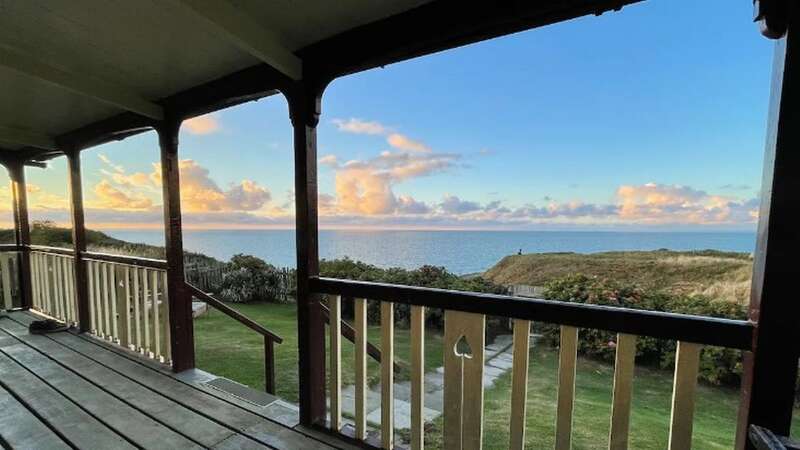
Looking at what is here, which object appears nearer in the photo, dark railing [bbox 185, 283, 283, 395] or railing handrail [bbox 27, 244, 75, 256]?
dark railing [bbox 185, 283, 283, 395]

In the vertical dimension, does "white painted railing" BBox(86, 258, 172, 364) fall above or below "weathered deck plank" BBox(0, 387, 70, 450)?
above

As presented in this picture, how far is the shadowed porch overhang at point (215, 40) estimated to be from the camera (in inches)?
58.8

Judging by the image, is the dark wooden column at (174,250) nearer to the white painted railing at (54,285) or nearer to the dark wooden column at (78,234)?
the dark wooden column at (78,234)

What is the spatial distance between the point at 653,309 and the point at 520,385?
2673 mm

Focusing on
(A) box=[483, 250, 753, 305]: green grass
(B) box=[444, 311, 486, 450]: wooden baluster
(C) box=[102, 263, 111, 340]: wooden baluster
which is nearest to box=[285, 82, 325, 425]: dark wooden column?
(B) box=[444, 311, 486, 450]: wooden baluster

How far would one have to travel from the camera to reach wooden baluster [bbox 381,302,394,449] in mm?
1852

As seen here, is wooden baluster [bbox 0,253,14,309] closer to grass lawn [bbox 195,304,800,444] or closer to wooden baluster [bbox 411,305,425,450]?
grass lawn [bbox 195,304,800,444]

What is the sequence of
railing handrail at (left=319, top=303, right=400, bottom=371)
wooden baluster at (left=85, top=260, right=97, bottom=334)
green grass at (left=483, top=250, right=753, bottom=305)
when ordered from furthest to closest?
green grass at (left=483, top=250, right=753, bottom=305) < wooden baluster at (left=85, top=260, right=97, bottom=334) < railing handrail at (left=319, top=303, right=400, bottom=371)

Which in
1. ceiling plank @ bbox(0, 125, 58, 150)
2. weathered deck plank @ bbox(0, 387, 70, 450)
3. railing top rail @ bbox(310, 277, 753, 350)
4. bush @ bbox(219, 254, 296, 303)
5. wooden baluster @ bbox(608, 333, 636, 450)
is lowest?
bush @ bbox(219, 254, 296, 303)

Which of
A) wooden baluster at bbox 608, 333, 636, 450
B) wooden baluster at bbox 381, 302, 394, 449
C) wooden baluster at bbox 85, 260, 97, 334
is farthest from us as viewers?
wooden baluster at bbox 85, 260, 97, 334

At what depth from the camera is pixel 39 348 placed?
131 inches

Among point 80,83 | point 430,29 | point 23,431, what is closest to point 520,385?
point 430,29

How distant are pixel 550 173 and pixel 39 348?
44.9 ft

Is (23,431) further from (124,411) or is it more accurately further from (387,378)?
(387,378)
